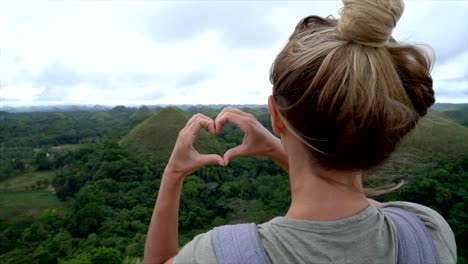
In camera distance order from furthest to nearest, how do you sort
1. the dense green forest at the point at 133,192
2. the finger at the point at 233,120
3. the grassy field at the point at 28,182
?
1. the grassy field at the point at 28,182
2. the dense green forest at the point at 133,192
3. the finger at the point at 233,120

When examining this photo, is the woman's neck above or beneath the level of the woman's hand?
beneath

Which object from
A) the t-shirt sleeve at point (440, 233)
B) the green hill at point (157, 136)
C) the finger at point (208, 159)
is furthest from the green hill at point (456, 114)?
the green hill at point (157, 136)

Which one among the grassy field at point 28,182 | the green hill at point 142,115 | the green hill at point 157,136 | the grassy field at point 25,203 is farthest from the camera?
the green hill at point 142,115

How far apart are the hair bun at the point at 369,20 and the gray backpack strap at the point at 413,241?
316 millimetres

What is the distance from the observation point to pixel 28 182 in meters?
22.2

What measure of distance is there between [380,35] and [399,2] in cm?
10

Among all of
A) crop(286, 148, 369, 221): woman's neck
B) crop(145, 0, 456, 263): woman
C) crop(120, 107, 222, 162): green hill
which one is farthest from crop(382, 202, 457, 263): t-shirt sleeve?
crop(120, 107, 222, 162): green hill

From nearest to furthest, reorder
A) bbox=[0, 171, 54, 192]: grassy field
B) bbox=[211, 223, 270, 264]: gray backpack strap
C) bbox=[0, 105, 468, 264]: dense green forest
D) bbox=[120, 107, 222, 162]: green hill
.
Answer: bbox=[211, 223, 270, 264]: gray backpack strap < bbox=[0, 105, 468, 264]: dense green forest < bbox=[0, 171, 54, 192]: grassy field < bbox=[120, 107, 222, 162]: green hill

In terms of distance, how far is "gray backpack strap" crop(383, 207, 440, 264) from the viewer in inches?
25.0

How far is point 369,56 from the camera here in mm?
621

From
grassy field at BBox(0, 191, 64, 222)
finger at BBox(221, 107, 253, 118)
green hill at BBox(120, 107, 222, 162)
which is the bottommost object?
grassy field at BBox(0, 191, 64, 222)

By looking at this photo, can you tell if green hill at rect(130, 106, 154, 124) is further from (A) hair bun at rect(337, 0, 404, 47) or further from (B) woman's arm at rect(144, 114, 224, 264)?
(A) hair bun at rect(337, 0, 404, 47)

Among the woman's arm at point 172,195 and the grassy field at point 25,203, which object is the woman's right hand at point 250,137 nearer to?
the woman's arm at point 172,195

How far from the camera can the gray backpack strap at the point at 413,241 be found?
2.08ft
